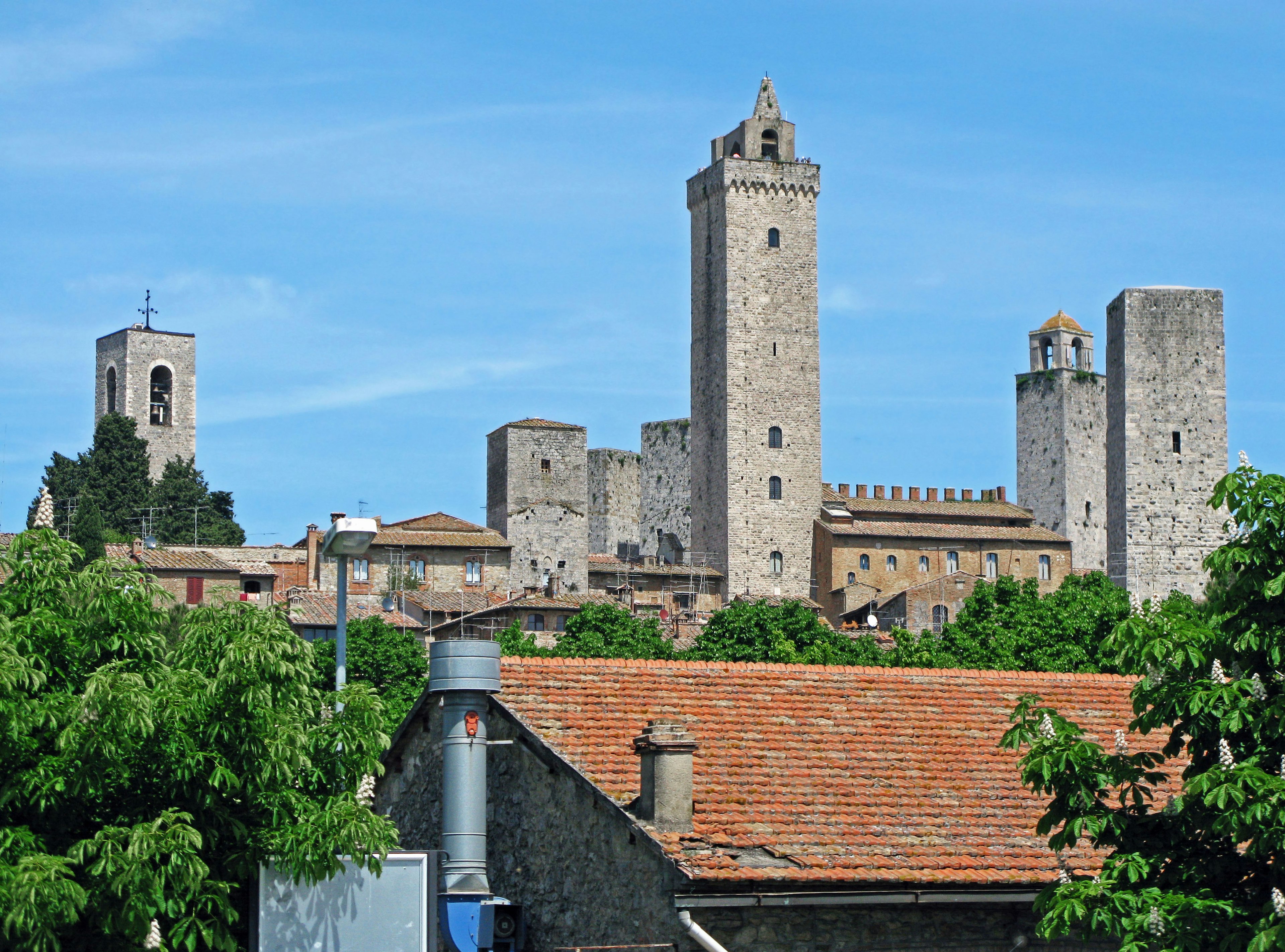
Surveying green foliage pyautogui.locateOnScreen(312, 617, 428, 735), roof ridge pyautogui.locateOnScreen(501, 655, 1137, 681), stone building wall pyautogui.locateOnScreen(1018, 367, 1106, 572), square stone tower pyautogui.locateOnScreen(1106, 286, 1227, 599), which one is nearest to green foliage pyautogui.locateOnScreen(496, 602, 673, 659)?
green foliage pyautogui.locateOnScreen(312, 617, 428, 735)

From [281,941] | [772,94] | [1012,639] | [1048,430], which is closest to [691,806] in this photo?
[281,941]

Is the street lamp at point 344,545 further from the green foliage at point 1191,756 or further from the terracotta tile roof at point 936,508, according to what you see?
the terracotta tile roof at point 936,508

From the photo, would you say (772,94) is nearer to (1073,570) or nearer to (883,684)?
(1073,570)

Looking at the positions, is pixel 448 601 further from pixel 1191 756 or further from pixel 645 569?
pixel 1191 756

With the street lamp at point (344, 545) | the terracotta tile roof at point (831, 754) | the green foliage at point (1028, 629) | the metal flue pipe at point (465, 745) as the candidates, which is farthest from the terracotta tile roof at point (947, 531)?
the street lamp at point (344, 545)

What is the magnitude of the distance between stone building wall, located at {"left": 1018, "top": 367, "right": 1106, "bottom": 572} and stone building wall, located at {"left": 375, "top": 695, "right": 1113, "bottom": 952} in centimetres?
7755

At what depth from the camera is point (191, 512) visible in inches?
3733

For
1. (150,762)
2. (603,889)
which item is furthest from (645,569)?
(150,762)

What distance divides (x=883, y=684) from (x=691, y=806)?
12.7 feet

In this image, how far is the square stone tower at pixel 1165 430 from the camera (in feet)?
244

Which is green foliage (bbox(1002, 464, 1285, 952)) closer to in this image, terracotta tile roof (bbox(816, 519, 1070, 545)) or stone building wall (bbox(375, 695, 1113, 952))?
stone building wall (bbox(375, 695, 1113, 952))

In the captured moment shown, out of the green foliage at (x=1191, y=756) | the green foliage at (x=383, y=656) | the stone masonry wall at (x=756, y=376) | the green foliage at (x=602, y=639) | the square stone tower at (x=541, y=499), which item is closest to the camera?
the green foliage at (x=1191, y=756)

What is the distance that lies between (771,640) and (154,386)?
207 feet

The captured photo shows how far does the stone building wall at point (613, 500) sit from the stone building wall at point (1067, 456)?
2069 centimetres
